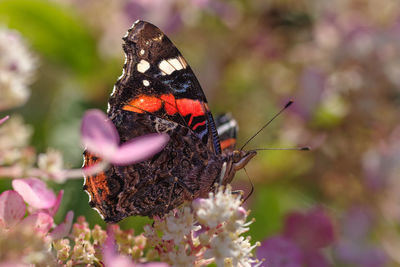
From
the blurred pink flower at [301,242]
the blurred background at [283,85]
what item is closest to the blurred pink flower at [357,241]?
the blurred background at [283,85]

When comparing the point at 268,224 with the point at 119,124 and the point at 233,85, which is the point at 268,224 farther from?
the point at 119,124

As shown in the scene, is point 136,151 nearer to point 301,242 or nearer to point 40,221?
point 40,221

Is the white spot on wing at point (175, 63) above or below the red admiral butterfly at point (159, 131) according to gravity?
above

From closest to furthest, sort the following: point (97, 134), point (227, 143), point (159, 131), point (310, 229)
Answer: point (97, 134)
point (159, 131)
point (227, 143)
point (310, 229)

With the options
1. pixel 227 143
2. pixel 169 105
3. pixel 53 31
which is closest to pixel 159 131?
pixel 169 105

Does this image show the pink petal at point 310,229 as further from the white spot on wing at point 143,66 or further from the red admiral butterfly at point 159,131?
the white spot on wing at point 143,66
